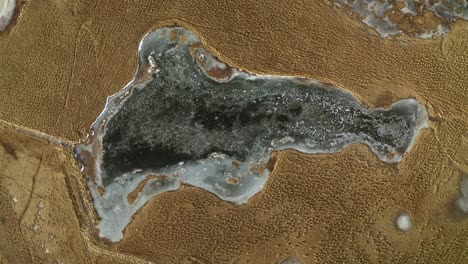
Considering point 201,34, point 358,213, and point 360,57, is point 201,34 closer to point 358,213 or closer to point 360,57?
point 360,57

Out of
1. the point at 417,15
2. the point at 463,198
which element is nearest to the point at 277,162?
the point at 463,198

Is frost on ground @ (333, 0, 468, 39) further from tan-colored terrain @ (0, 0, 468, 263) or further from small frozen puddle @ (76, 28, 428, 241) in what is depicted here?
small frozen puddle @ (76, 28, 428, 241)

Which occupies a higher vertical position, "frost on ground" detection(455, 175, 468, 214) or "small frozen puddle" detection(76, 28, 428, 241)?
"small frozen puddle" detection(76, 28, 428, 241)

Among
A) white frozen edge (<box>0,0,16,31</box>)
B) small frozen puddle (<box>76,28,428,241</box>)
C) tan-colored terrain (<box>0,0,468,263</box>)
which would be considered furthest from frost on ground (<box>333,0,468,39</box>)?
white frozen edge (<box>0,0,16,31</box>)

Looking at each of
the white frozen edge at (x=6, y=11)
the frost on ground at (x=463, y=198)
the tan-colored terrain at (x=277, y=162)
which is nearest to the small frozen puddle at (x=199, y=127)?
the tan-colored terrain at (x=277, y=162)

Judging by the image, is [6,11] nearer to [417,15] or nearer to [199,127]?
[199,127]

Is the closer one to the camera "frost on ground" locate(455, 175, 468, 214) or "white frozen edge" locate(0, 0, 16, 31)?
"frost on ground" locate(455, 175, 468, 214)
